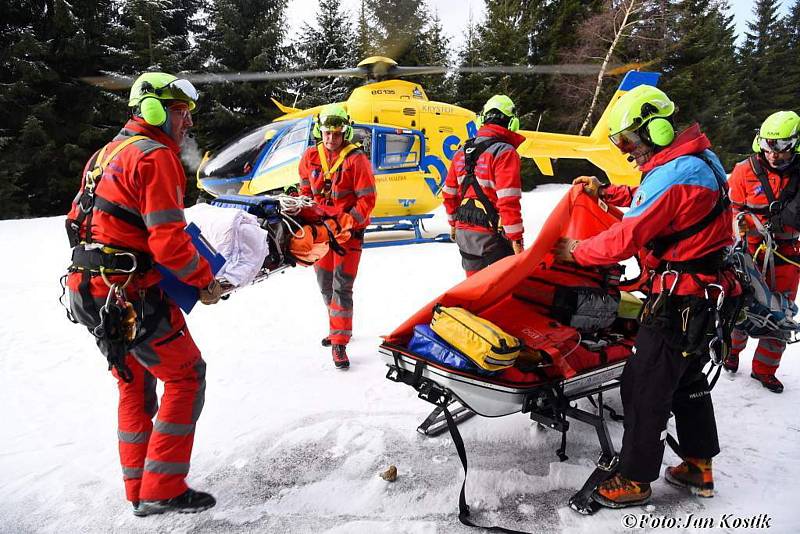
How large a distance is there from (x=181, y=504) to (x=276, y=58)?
17.6 meters

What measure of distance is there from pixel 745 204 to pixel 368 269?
4630 mm

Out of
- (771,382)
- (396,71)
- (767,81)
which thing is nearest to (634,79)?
(396,71)

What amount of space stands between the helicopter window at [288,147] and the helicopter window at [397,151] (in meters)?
Result: 1.27

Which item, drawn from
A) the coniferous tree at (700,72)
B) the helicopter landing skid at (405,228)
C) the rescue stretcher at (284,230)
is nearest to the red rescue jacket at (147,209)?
the rescue stretcher at (284,230)

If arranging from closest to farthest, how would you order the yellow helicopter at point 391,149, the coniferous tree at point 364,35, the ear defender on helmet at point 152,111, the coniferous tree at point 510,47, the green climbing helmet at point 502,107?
the ear defender on helmet at point 152,111 → the green climbing helmet at point 502,107 → the yellow helicopter at point 391,149 → the coniferous tree at point 364,35 → the coniferous tree at point 510,47

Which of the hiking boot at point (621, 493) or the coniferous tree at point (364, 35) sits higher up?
the coniferous tree at point (364, 35)

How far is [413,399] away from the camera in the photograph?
3.54 metres

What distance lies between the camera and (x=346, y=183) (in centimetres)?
421

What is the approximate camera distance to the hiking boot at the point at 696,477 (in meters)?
2.47

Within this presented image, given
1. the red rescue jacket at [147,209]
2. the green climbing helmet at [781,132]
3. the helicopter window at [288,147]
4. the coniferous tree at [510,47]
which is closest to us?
the red rescue jacket at [147,209]

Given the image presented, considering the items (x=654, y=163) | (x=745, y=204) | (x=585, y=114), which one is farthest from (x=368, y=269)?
(x=585, y=114)

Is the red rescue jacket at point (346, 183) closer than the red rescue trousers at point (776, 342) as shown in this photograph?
No

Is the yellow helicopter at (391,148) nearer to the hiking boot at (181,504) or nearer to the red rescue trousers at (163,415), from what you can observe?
the red rescue trousers at (163,415)

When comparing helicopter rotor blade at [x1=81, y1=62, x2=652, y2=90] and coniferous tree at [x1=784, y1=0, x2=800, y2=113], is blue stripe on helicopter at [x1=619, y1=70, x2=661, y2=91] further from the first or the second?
coniferous tree at [x1=784, y1=0, x2=800, y2=113]
